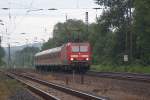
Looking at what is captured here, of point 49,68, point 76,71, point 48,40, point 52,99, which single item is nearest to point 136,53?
point 49,68

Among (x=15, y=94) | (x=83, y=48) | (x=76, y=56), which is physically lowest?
(x=15, y=94)

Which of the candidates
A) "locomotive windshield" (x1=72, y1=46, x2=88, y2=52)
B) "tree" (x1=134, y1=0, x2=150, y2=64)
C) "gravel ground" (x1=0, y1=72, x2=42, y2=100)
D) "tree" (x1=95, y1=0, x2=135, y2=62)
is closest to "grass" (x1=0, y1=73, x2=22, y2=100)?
"gravel ground" (x1=0, y1=72, x2=42, y2=100)

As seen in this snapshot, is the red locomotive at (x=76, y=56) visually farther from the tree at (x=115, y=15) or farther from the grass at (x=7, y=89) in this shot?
the tree at (x=115, y=15)

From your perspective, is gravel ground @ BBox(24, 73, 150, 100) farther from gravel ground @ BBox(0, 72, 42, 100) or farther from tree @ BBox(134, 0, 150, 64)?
tree @ BBox(134, 0, 150, 64)

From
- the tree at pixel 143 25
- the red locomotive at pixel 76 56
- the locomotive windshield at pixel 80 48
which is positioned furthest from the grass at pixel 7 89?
the tree at pixel 143 25

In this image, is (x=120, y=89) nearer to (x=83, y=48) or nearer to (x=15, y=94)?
(x=15, y=94)

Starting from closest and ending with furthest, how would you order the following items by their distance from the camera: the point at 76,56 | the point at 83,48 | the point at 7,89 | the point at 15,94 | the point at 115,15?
the point at 15,94 < the point at 7,89 < the point at 76,56 < the point at 83,48 < the point at 115,15

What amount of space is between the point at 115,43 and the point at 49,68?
38.9 feet

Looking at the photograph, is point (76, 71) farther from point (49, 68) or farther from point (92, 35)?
point (92, 35)

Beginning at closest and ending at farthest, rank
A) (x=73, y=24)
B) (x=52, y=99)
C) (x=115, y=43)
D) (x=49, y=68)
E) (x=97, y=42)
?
1. (x=52, y=99)
2. (x=49, y=68)
3. (x=115, y=43)
4. (x=97, y=42)
5. (x=73, y=24)

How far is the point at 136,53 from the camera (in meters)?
68.7

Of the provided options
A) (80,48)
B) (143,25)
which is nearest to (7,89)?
(80,48)

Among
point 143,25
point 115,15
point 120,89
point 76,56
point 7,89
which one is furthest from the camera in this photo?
point 115,15

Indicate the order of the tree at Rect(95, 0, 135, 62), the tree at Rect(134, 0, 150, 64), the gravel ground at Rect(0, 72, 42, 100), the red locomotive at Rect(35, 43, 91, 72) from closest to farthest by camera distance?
the gravel ground at Rect(0, 72, 42, 100) → the red locomotive at Rect(35, 43, 91, 72) → the tree at Rect(134, 0, 150, 64) → the tree at Rect(95, 0, 135, 62)
